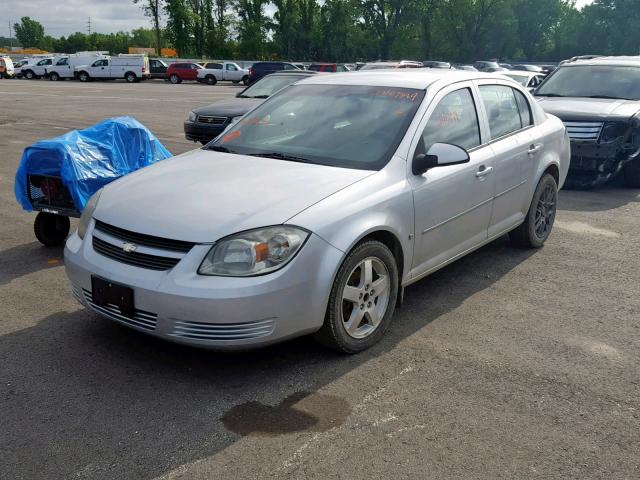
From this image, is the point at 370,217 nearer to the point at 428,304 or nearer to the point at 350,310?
the point at 350,310

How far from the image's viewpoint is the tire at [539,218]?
6070mm

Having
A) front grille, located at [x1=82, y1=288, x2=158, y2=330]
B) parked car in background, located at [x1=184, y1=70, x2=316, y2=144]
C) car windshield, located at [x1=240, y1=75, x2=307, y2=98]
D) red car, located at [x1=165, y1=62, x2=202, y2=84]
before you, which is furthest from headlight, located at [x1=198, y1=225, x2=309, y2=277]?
red car, located at [x1=165, y1=62, x2=202, y2=84]

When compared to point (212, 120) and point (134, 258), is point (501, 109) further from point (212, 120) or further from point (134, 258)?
point (212, 120)

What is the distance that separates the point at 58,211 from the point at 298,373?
126 inches

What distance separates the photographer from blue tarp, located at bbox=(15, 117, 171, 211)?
227 inches

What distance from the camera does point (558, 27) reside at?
72812mm

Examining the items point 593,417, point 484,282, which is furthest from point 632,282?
point 593,417

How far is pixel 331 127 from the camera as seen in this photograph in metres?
4.70

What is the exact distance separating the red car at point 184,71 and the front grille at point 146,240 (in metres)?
46.1

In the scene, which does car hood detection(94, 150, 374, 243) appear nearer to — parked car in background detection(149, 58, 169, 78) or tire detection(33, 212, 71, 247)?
tire detection(33, 212, 71, 247)

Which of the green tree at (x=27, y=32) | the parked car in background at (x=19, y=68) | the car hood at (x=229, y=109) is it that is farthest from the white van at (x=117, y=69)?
the green tree at (x=27, y=32)

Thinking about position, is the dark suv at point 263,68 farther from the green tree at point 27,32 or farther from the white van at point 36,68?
the green tree at point 27,32

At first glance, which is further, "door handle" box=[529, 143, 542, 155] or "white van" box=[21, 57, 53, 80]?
"white van" box=[21, 57, 53, 80]

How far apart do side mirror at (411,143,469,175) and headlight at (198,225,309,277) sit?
1.19 metres
